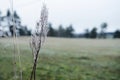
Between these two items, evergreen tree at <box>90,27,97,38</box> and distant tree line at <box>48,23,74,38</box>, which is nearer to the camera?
evergreen tree at <box>90,27,97,38</box>

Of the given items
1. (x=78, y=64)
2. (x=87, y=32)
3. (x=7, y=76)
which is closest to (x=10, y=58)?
(x=7, y=76)

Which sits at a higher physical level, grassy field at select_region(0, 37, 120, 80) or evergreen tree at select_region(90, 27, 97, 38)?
evergreen tree at select_region(90, 27, 97, 38)

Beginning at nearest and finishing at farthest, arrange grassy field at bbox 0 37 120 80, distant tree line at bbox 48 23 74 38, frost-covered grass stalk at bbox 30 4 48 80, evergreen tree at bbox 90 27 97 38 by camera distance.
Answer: frost-covered grass stalk at bbox 30 4 48 80, grassy field at bbox 0 37 120 80, evergreen tree at bbox 90 27 97 38, distant tree line at bbox 48 23 74 38

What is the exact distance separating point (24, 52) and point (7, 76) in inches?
91.2

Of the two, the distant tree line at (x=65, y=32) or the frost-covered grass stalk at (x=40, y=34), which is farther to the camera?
the distant tree line at (x=65, y=32)

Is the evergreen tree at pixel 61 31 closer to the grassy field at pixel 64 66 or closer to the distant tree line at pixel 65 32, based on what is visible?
the distant tree line at pixel 65 32

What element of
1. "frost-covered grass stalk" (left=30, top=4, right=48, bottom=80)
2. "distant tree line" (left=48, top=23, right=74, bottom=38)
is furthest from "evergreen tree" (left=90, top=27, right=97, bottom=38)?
"frost-covered grass stalk" (left=30, top=4, right=48, bottom=80)

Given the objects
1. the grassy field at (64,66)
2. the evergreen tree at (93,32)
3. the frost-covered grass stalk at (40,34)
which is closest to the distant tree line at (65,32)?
the evergreen tree at (93,32)

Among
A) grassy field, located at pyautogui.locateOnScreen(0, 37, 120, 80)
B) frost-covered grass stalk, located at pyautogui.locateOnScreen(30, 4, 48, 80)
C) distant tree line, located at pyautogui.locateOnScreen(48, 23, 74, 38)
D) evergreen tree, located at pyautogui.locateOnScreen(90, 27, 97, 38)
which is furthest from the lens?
distant tree line, located at pyautogui.locateOnScreen(48, 23, 74, 38)

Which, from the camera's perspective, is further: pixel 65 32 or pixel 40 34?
pixel 65 32

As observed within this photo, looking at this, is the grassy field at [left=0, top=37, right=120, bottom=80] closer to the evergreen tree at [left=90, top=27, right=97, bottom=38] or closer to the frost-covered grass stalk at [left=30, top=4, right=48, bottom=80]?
the frost-covered grass stalk at [left=30, top=4, right=48, bottom=80]

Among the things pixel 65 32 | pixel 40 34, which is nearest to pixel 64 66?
pixel 40 34

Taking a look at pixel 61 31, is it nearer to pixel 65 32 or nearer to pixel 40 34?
pixel 65 32

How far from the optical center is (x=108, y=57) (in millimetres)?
9859
